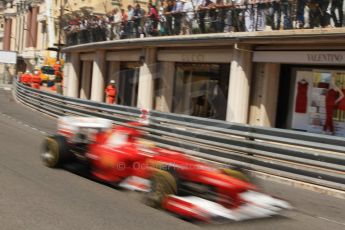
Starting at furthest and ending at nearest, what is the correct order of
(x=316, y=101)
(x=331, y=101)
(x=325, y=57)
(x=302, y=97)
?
1. (x=302, y=97)
2. (x=316, y=101)
3. (x=331, y=101)
4. (x=325, y=57)

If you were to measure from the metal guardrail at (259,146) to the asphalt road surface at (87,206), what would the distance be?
1.26 feet

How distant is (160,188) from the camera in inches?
257

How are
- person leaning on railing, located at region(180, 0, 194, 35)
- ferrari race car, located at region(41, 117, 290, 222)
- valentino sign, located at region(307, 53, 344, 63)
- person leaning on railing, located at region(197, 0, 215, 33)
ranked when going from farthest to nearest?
person leaning on railing, located at region(180, 0, 194, 35)
person leaning on railing, located at region(197, 0, 215, 33)
valentino sign, located at region(307, 53, 344, 63)
ferrari race car, located at region(41, 117, 290, 222)

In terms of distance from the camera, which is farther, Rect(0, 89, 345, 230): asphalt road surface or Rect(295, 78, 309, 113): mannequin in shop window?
Rect(295, 78, 309, 113): mannequin in shop window

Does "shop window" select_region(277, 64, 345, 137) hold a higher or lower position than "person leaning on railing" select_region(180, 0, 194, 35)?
lower

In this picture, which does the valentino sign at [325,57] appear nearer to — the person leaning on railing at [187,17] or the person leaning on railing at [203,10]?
the person leaning on railing at [203,10]

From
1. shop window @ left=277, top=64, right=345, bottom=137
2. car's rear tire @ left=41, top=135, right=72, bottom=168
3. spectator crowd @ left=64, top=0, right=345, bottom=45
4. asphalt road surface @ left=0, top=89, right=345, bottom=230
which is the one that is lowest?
asphalt road surface @ left=0, top=89, right=345, bottom=230

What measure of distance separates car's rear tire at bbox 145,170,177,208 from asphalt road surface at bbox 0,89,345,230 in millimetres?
123

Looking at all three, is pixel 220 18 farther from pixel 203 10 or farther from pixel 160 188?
pixel 160 188

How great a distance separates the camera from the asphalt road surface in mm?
5922

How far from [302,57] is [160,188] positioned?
9.10m

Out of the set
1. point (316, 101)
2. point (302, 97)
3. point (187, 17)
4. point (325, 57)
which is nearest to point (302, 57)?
point (325, 57)

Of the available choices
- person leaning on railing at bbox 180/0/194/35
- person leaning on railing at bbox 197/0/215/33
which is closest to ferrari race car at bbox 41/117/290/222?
person leaning on railing at bbox 197/0/215/33

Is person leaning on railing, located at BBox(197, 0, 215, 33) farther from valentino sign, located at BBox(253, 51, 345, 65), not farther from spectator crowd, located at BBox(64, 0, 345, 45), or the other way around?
valentino sign, located at BBox(253, 51, 345, 65)
